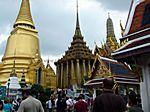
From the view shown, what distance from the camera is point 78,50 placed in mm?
42938

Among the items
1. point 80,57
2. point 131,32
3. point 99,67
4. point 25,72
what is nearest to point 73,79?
point 80,57

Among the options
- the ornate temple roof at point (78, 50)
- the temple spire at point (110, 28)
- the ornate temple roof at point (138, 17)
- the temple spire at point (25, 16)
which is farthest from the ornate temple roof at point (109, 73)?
the temple spire at point (110, 28)

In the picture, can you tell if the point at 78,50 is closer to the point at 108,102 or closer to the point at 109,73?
the point at 109,73

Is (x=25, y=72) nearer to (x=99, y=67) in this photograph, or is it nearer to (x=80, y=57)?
(x=80, y=57)

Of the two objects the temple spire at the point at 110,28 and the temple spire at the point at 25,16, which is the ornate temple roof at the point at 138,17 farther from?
the temple spire at the point at 110,28

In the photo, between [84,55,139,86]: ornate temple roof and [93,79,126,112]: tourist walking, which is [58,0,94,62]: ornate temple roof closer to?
[84,55,139,86]: ornate temple roof

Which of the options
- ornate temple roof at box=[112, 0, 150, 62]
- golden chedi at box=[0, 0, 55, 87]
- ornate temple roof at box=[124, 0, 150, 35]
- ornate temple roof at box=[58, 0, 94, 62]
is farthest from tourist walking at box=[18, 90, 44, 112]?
ornate temple roof at box=[58, 0, 94, 62]

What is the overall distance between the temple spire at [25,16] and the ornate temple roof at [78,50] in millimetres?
9636

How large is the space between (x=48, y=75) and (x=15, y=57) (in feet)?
23.6

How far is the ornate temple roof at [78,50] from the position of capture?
42531 millimetres

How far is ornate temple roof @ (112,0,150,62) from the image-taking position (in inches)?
281

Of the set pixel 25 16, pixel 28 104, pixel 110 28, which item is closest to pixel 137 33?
pixel 28 104

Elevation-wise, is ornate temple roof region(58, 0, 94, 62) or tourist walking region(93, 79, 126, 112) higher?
ornate temple roof region(58, 0, 94, 62)

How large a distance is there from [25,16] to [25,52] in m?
7.17
